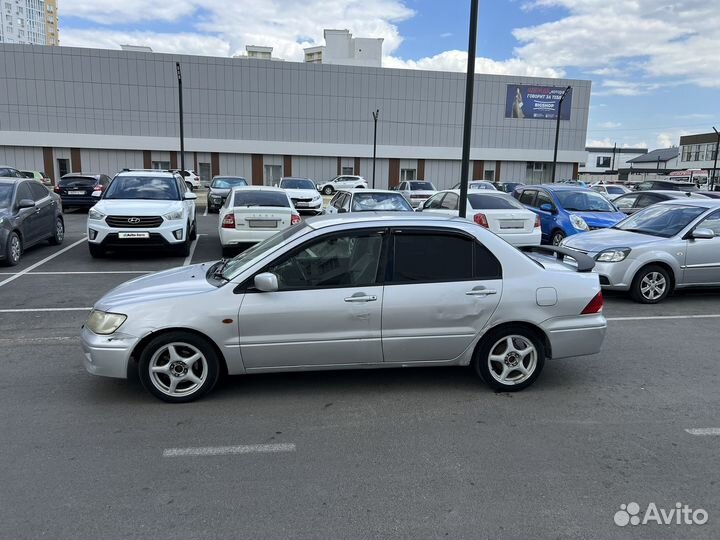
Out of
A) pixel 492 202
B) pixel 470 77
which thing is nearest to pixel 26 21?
pixel 492 202

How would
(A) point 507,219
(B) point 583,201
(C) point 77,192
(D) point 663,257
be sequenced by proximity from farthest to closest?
(C) point 77,192 → (B) point 583,201 → (A) point 507,219 → (D) point 663,257

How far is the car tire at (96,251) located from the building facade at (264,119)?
37.6 metres

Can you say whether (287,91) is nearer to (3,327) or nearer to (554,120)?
(554,120)

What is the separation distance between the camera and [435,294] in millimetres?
4727

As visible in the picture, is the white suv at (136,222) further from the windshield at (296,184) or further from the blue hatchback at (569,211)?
the windshield at (296,184)

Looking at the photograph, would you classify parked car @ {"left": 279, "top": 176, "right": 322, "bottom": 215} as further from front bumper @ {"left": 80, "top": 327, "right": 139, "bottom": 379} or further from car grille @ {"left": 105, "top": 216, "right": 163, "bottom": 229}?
front bumper @ {"left": 80, "top": 327, "right": 139, "bottom": 379}

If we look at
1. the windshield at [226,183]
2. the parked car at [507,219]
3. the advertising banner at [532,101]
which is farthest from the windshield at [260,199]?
the advertising banner at [532,101]

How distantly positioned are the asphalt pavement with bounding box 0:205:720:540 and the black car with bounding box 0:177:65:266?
5429 millimetres

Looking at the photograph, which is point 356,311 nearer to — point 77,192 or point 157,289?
point 157,289

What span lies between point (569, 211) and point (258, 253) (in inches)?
401

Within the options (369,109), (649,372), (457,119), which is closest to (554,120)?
(457,119)

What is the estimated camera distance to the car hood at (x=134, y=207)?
11.0 m

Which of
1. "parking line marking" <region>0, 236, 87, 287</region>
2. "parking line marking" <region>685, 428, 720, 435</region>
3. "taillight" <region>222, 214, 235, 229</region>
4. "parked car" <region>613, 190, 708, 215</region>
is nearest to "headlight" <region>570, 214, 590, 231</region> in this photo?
"parked car" <region>613, 190, 708, 215</region>

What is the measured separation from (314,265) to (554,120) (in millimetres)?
54598
